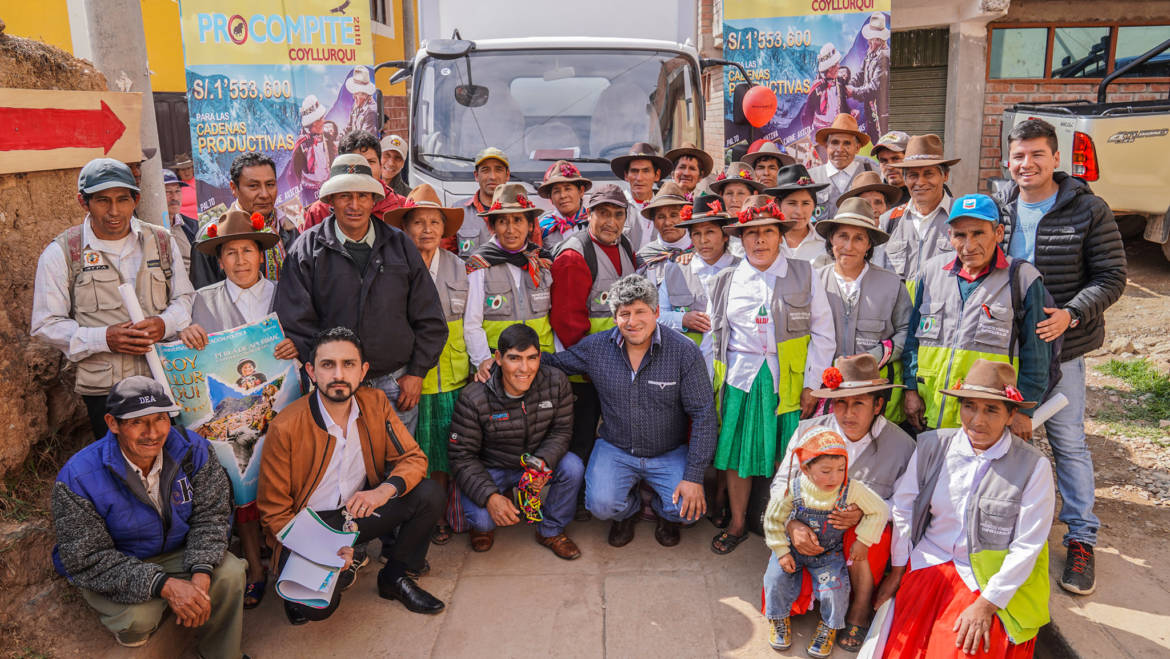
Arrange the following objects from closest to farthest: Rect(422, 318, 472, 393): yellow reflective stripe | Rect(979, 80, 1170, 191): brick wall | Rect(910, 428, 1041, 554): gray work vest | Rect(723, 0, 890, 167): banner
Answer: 1. Rect(910, 428, 1041, 554): gray work vest
2. Rect(422, 318, 472, 393): yellow reflective stripe
3. Rect(723, 0, 890, 167): banner
4. Rect(979, 80, 1170, 191): brick wall

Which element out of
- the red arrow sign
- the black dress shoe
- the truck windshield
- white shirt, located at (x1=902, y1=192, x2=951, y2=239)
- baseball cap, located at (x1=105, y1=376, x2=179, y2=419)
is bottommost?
the black dress shoe

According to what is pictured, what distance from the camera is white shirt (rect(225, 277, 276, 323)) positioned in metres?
3.98

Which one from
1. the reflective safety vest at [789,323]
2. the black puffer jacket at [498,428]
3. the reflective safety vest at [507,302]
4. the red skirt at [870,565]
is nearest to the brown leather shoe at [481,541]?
the black puffer jacket at [498,428]

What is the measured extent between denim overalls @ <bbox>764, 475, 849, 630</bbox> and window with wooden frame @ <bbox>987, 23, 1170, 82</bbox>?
8153 mm

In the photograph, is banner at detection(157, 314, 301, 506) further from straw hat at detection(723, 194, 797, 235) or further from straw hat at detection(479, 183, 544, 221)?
straw hat at detection(723, 194, 797, 235)

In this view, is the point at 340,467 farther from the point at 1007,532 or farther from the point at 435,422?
the point at 1007,532

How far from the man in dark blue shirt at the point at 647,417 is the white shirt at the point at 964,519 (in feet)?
3.49

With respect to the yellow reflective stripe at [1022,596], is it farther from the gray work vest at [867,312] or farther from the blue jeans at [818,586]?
the gray work vest at [867,312]

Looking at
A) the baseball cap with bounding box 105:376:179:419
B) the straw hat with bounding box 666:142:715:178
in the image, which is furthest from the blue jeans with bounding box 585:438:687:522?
the straw hat with bounding box 666:142:715:178

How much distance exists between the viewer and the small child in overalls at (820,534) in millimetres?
3496

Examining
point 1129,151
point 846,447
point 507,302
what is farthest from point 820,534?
point 1129,151

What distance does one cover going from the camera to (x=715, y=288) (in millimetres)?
4379

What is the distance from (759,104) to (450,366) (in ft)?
13.2

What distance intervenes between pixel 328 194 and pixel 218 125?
4.31 m
